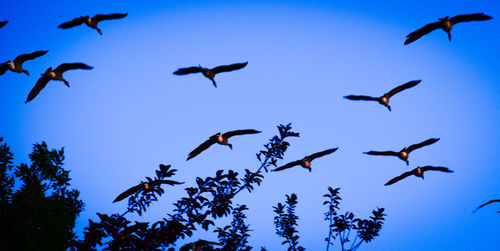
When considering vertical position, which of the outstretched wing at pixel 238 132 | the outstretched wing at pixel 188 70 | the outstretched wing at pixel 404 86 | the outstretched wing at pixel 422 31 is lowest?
the outstretched wing at pixel 238 132

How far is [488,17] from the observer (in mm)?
7602

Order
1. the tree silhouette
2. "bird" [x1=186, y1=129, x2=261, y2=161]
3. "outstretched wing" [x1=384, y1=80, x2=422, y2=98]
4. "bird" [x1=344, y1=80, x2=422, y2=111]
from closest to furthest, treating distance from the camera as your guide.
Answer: the tree silhouette → "outstretched wing" [x1=384, y1=80, x2=422, y2=98] → "bird" [x1=344, y1=80, x2=422, y2=111] → "bird" [x1=186, y1=129, x2=261, y2=161]

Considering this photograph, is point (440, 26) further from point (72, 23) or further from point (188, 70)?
point (72, 23)

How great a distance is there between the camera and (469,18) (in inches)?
328

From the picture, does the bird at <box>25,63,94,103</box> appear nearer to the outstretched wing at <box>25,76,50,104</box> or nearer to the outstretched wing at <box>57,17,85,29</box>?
the outstretched wing at <box>25,76,50,104</box>

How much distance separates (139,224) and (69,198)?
17.3 feet

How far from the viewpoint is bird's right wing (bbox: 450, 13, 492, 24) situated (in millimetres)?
7755

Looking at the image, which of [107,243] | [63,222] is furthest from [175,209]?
[63,222]

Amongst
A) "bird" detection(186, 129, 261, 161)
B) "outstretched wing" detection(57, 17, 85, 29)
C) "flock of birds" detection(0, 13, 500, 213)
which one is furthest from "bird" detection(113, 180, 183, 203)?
"outstretched wing" detection(57, 17, 85, 29)

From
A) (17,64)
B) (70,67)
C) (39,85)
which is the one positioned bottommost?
(39,85)

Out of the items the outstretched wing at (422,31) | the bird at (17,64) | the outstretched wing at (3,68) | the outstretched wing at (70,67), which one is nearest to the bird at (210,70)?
the outstretched wing at (70,67)

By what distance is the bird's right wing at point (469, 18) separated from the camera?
7.75 meters

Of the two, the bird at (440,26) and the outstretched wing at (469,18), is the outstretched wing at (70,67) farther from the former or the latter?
the outstretched wing at (469,18)

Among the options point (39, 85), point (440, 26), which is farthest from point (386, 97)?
point (39, 85)
